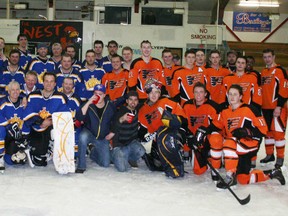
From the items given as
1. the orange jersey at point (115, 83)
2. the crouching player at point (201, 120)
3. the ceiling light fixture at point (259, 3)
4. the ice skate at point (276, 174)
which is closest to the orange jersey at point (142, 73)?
the orange jersey at point (115, 83)

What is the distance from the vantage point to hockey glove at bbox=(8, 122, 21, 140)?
3762 millimetres

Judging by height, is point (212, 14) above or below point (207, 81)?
above

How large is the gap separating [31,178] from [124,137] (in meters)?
1.00

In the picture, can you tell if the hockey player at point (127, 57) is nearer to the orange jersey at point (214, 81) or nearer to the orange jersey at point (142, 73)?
the orange jersey at point (142, 73)

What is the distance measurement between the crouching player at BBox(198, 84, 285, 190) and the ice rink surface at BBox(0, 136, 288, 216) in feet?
0.33

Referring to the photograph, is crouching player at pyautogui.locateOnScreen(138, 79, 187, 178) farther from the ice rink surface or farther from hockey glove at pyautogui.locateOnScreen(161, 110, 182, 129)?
the ice rink surface

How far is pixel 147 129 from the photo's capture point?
4086mm

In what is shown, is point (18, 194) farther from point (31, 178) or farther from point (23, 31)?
point (23, 31)

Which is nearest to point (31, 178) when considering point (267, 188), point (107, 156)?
point (107, 156)

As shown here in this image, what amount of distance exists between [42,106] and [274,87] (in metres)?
2.54

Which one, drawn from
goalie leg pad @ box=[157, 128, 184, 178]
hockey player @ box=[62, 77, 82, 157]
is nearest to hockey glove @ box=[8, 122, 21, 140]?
hockey player @ box=[62, 77, 82, 157]

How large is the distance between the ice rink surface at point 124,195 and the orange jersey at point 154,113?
0.53 meters

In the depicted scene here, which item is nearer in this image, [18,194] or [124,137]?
[18,194]

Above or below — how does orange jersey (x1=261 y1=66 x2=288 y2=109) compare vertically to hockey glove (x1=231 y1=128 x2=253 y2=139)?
above
